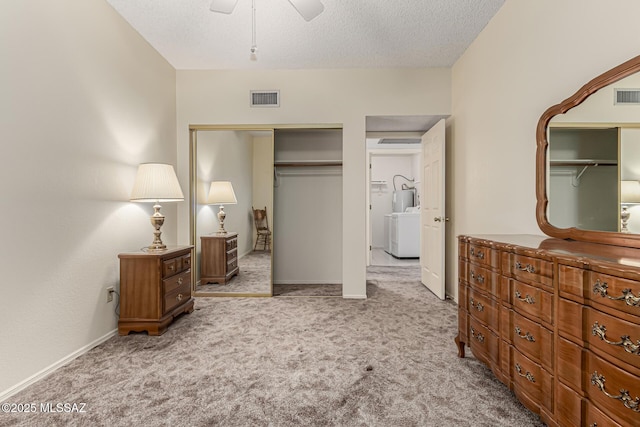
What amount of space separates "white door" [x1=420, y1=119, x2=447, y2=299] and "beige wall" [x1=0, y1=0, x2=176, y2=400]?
3.38m

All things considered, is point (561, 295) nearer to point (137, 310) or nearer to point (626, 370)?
point (626, 370)

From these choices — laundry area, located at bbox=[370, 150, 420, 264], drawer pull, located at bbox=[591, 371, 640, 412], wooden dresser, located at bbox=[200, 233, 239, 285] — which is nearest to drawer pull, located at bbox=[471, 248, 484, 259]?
drawer pull, located at bbox=[591, 371, 640, 412]

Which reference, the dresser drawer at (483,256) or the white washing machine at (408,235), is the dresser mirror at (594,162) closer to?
the dresser drawer at (483,256)

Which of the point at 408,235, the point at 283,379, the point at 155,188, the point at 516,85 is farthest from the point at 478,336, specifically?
the point at 408,235

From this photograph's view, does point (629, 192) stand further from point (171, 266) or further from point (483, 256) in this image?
point (171, 266)

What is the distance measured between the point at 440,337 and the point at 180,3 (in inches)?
142

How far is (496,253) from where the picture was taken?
179 cm

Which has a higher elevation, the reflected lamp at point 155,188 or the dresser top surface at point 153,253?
the reflected lamp at point 155,188

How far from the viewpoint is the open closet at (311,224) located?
445 cm

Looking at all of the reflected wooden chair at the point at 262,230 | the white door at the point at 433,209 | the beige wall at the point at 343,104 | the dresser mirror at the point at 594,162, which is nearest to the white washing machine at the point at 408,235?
the white door at the point at 433,209

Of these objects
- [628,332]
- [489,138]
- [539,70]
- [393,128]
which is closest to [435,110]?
[393,128]

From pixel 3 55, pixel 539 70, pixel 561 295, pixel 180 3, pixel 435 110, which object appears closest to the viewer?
pixel 561 295

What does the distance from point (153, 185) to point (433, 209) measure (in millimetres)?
3260

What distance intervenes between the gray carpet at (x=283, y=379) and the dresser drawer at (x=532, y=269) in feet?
2.47
